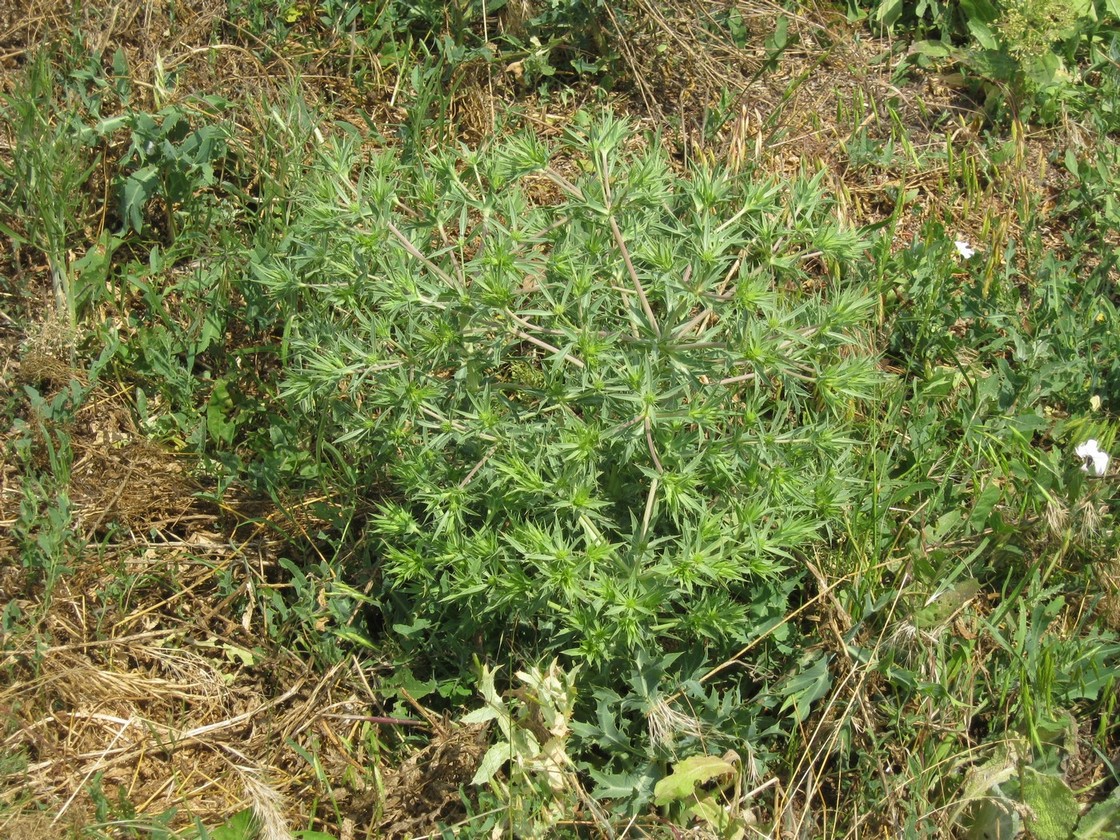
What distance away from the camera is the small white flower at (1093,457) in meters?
2.90

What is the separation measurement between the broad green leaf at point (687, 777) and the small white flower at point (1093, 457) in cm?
130

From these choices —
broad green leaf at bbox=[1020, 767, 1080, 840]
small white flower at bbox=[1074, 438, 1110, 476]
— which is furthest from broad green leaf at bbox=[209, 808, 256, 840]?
small white flower at bbox=[1074, 438, 1110, 476]


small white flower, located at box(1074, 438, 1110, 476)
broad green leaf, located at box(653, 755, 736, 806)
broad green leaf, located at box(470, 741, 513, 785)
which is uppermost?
small white flower, located at box(1074, 438, 1110, 476)

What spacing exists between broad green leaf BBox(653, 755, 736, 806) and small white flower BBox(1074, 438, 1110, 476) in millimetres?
1299

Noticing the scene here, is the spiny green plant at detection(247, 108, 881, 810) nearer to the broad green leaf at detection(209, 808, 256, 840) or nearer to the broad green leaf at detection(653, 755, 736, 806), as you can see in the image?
the broad green leaf at detection(653, 755, 736, 806)

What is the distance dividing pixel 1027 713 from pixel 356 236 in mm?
1860

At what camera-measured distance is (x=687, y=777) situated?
2.39 m

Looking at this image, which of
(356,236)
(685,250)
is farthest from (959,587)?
(356,236)

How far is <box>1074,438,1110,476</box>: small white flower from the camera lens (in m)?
2.90

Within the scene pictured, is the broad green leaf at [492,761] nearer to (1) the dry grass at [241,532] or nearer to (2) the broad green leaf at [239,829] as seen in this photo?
(1) the dry grass at [241,532]

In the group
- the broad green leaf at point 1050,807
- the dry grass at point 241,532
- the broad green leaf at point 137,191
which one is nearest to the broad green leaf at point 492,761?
the dry grass at point 241,532

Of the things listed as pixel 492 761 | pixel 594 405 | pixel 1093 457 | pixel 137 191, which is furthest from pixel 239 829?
pixel 1093 457

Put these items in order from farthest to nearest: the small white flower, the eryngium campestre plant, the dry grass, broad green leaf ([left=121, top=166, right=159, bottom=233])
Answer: broad green leaf ([left=121, top=166, right=159, bottom=233]) → the small white flower → the dry grass → the eryngium campestre plant

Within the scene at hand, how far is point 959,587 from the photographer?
276 centimetres
